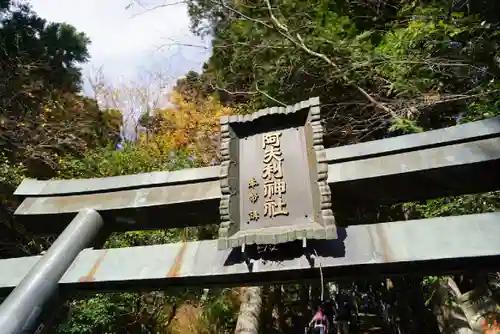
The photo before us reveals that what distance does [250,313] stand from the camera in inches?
316

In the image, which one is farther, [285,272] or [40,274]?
[40,274]

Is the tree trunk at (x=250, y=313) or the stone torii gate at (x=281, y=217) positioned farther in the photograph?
the tree trunk at (x=250, y=313)

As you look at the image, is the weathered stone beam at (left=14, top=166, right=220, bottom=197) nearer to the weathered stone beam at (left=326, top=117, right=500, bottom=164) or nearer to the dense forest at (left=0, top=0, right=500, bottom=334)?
the dense forest at (left=0, top=0, right=500, bottom=334)

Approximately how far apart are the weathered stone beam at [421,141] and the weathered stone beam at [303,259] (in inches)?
23.5

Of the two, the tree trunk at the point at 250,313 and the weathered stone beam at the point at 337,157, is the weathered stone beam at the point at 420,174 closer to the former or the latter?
the weathered stone beam at the point at 337,157

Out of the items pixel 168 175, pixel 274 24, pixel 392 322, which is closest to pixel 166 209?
pixel 168 175

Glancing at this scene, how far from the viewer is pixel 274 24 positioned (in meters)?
7.07

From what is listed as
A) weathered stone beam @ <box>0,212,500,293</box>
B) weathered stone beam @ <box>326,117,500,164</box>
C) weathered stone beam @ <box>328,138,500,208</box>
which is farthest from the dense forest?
weathered stone beam @ <box>326,117,500,164</box>

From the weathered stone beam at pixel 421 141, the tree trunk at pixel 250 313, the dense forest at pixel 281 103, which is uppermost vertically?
the dense forest at pixel 281 103

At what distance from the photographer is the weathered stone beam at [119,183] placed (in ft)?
10.0

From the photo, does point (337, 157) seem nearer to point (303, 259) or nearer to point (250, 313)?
point (303, 259)

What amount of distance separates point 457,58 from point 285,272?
4156mm

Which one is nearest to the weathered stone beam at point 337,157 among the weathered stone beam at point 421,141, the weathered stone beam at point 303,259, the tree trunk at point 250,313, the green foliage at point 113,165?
the weathered stone beam at point 421,141

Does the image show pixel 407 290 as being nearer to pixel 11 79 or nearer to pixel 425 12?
pixel 425 12
